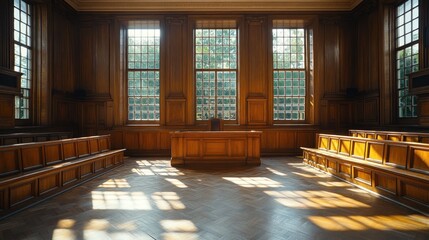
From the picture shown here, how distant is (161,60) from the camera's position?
8578 millimetres

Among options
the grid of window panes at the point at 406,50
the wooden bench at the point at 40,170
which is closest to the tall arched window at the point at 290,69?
the grid of window panes at the point at 406,50

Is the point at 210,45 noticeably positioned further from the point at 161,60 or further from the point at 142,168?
the point at 142,168

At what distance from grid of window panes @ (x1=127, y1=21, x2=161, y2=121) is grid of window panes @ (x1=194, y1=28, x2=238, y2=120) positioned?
5.06 ft

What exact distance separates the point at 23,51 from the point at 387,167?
9.22 metres

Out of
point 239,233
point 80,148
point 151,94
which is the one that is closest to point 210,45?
point 151,94

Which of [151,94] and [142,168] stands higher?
[151,94]

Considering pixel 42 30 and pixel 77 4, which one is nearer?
pixel 42 30

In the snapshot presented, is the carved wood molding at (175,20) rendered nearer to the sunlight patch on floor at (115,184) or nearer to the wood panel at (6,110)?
the wood panel at (6,110)

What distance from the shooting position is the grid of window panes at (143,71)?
8859 mm

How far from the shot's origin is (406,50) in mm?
6816

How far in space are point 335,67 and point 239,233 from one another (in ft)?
26.4

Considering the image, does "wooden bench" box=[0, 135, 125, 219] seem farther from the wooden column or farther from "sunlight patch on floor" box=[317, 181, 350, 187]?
"sunlight patch on floor" box=[317, 181, 350, 187]

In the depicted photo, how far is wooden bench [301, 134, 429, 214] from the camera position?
10.5 ft

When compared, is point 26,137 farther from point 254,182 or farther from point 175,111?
point 254,182
